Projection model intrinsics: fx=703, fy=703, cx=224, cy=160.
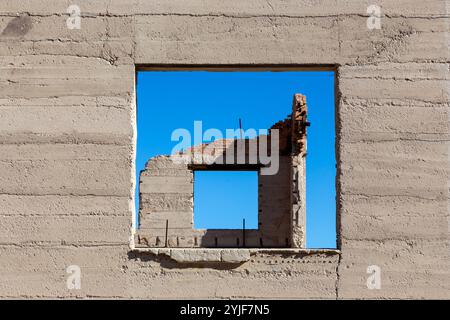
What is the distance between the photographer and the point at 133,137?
557 cm

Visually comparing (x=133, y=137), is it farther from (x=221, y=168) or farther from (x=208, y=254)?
(x=221, y=168)

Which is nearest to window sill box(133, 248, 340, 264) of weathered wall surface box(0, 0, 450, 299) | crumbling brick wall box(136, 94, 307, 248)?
weathered wall surface box(0, 0, 450, 299)

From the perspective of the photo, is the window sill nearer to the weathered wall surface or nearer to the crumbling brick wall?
the weathered wall surface

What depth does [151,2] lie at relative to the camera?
223 inches

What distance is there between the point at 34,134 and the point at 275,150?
1079 cm

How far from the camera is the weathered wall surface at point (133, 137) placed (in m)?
5.42

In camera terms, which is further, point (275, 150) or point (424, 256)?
point (275, 150)

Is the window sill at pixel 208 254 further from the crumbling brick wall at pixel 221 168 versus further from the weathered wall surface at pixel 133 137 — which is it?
the crumbling brick wall at pixel 221 168

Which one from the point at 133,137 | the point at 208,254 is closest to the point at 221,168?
the point at 133,137

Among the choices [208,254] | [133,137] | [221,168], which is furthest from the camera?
[221,168]

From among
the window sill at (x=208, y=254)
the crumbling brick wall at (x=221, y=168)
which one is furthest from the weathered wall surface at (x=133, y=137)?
the crumbling brick wall at (x=221, y=168)

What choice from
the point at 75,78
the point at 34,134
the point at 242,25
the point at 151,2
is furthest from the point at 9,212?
the point at 242,25

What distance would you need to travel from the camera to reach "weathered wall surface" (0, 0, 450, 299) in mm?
5418

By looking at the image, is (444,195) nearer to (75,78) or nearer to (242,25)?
(242,25)
